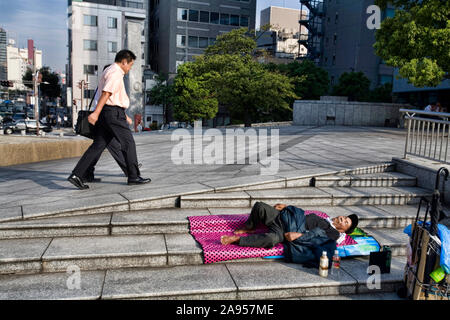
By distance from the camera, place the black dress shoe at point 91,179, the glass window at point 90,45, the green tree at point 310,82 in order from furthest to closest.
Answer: the glass window at point 90,45 < the green tree at point 310,82 < the black dress shoe at point 91,179

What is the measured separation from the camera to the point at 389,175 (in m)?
7.40

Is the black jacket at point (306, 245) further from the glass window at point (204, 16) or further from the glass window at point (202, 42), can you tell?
the glass window at point (204, 16)

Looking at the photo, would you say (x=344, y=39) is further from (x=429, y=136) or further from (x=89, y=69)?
(x=429, y=136)

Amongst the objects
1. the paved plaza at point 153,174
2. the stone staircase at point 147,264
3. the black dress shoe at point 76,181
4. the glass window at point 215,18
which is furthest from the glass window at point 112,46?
the stone staircase at point 147,264

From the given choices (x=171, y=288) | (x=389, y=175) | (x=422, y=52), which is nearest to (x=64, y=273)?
(x=171, y=288)

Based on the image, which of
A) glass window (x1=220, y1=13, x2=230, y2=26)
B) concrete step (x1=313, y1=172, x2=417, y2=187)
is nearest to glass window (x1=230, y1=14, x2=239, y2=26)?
glass window (x1=220, y1=13, x2=230, y2=26)

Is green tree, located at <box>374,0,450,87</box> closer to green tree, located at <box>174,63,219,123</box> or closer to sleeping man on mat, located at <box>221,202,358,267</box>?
sleeping man on mat, located at <box>221,202,358,267</box>

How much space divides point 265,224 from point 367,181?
3038mm

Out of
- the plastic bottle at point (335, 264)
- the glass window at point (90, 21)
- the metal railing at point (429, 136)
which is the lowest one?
the plastic bottle at point (335, 264)

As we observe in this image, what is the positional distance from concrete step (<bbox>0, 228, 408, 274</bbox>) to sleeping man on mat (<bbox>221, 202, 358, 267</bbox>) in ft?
0.93

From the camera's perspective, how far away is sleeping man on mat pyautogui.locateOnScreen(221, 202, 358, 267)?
450cm

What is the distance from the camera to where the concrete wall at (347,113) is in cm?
→ 2053

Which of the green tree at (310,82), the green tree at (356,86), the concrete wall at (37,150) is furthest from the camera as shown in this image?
the green tree at (310,82)

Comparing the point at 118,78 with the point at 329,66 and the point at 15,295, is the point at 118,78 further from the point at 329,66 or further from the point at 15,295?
the point at 329,66
